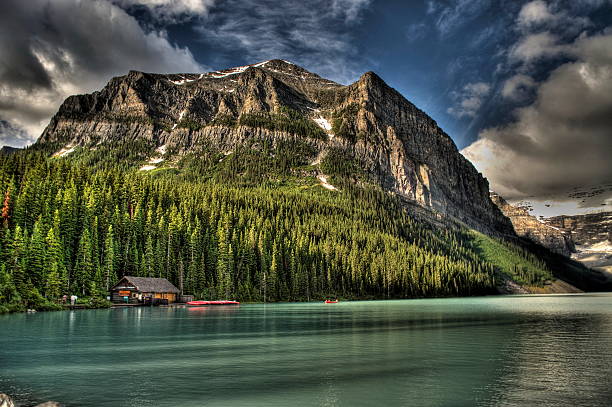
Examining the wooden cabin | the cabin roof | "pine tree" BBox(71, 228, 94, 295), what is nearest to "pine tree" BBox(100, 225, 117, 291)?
the wooden cabin

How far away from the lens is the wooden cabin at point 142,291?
100625 mm

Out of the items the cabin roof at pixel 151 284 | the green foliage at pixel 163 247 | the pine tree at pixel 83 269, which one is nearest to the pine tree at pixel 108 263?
the green foliage at pixel 163 247

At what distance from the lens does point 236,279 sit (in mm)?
138750

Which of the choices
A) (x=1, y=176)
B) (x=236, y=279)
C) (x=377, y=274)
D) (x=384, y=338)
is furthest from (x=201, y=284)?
(x=384, y=338)

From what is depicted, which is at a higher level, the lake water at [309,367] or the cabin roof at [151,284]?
the cabin roof at [151,284]

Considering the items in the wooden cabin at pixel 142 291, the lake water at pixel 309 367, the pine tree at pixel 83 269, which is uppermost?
the pine tree at pixel 83 269

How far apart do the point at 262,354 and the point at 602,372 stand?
76.6 feet

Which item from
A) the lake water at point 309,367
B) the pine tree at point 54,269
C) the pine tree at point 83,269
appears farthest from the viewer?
the pine tree at point 83,269

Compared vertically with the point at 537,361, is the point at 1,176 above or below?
above

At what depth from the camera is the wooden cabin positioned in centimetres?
10062

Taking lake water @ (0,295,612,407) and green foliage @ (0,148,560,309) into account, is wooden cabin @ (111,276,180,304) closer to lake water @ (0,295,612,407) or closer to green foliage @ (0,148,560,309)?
green foliage @ (0,148,560,309)

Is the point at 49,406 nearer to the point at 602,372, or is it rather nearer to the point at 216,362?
the point at 216,362

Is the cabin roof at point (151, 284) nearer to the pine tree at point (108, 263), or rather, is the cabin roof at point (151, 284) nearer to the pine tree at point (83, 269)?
the pine tree at point (108, 263)

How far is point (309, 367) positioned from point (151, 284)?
86.1 meters
